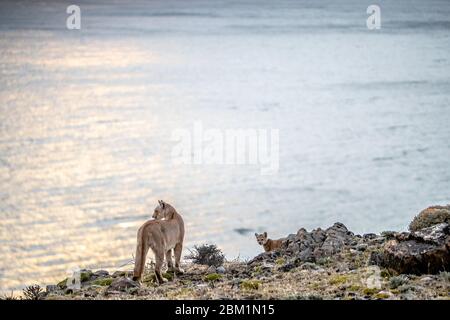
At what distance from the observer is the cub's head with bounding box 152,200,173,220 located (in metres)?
15.0

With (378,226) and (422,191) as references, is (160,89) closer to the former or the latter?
(422,191)

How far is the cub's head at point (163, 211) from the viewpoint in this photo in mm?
15008

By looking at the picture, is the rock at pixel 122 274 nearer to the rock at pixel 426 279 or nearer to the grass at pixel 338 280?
the grass at pixel 338 280

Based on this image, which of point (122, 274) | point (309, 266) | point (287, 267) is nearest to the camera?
point (309, 266)

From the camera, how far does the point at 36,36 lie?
8519cm

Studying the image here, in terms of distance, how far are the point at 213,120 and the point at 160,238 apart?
4274cm

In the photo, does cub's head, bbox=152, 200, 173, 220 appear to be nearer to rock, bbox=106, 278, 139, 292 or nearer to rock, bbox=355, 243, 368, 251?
rock, bbox=106, 278, 139, 292

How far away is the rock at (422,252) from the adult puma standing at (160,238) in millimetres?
3200

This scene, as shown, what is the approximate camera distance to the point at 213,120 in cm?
5662

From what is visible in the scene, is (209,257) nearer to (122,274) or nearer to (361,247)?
(122,274)

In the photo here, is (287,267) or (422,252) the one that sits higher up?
(422,252)

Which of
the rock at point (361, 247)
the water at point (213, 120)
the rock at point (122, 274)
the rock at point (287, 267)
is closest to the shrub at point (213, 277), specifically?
the rock at point (287, 267)

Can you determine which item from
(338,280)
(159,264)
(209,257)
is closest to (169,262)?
(159,264)

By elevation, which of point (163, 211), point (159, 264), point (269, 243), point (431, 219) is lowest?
point (159, 264)
